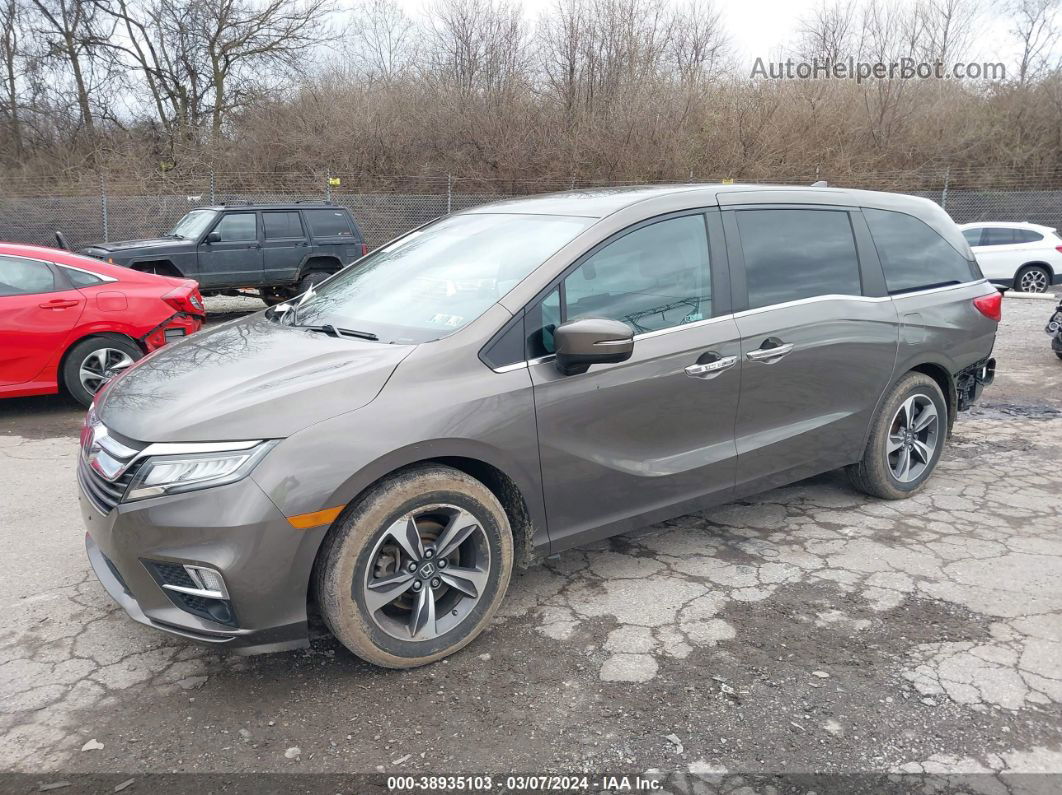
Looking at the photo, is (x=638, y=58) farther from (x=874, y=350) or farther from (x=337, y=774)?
(x=337, y=774)

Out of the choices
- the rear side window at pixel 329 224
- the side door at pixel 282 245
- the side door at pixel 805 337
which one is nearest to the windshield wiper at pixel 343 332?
the side door at pixel 805 337

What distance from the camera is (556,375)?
129 inches

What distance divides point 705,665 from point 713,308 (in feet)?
5.18

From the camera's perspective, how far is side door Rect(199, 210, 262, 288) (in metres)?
12.8

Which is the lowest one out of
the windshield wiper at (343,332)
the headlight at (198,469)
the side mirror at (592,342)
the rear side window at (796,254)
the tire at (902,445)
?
the tire at (902,445)

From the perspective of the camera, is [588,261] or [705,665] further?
[588,261]

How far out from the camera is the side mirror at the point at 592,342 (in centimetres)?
313

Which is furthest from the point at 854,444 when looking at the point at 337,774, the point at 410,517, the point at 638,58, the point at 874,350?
the point at 638,58

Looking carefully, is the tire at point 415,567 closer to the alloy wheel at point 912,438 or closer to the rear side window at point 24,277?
the alloy wheel at point 912,438

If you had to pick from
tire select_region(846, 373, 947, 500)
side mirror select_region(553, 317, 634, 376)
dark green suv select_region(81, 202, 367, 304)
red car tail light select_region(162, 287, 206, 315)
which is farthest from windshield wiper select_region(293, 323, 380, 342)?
→ dark green suv select_region(81, 202, 367, 304)

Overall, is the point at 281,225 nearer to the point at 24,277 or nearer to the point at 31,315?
the point at 24,277

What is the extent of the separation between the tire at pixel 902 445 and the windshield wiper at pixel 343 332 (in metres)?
2.82

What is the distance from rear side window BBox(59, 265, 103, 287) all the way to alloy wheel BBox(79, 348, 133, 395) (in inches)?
22.8

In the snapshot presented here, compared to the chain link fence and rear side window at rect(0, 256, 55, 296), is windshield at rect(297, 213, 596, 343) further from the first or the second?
the chain link fence
